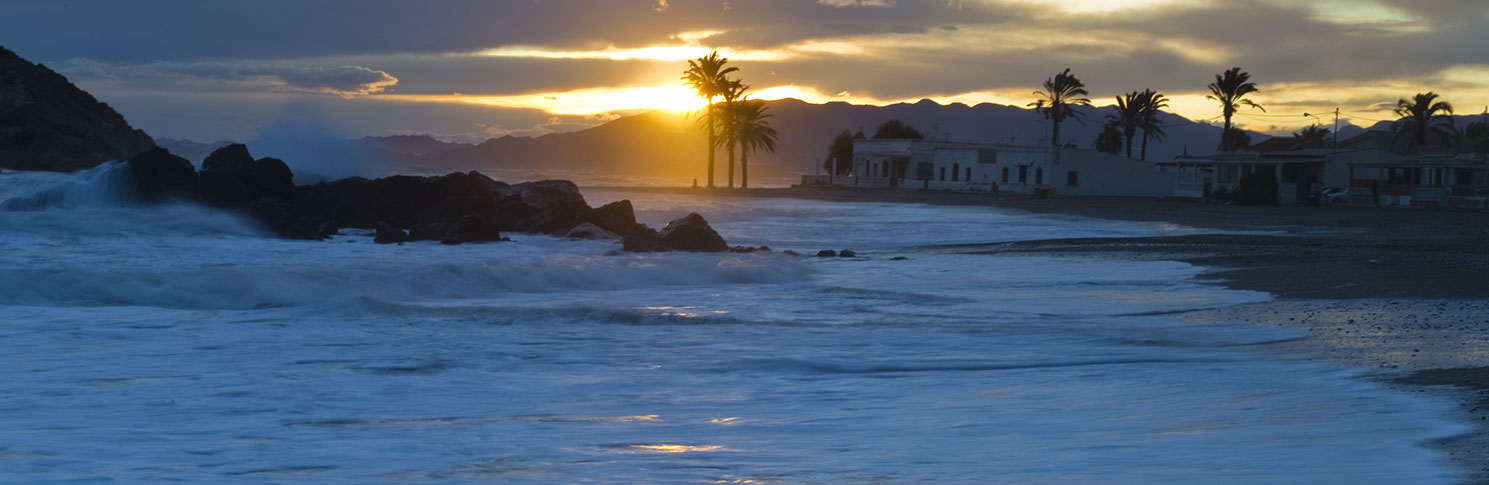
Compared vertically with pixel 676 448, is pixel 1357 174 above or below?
above

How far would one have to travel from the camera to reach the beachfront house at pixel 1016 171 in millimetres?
70438

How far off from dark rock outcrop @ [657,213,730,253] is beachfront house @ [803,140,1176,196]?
1775 inches

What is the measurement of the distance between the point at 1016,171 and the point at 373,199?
5088cm

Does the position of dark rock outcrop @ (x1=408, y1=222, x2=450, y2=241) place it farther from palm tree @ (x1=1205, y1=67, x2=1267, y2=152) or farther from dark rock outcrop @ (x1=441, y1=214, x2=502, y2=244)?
palm tree @ (x1=1205, y1=67, x2=1267, y2=152)

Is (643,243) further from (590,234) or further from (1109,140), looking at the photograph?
(1109,140)

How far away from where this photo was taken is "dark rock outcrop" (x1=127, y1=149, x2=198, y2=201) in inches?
1080

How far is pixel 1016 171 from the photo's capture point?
73125 millimetres

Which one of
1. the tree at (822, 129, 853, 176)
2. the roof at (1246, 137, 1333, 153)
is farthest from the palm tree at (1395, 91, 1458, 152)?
the tree at (822, 129, 853, 176)

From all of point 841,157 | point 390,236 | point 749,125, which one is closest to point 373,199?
point 390,236

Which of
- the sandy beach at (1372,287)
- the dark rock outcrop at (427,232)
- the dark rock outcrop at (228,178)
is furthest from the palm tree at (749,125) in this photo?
the dark rock outcrop at (427,232)

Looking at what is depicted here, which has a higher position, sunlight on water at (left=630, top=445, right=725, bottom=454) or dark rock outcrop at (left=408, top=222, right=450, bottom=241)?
dark rock outcrop at (left=408, top=222, right=450, bottom=241)

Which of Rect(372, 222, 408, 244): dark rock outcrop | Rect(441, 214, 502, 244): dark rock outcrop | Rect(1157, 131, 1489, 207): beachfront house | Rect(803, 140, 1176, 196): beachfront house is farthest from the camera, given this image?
Rect(803, 140, 1176, 196): beachfront house

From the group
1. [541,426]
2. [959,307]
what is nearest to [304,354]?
[541,426]

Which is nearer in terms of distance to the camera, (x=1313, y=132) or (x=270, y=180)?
(x=270, y=180)
